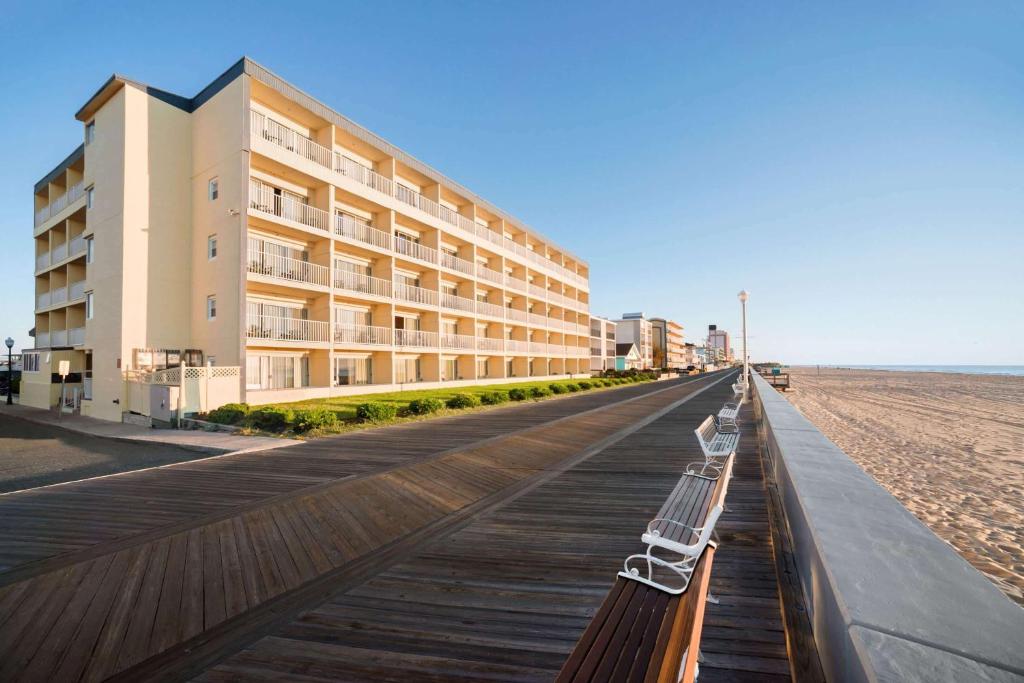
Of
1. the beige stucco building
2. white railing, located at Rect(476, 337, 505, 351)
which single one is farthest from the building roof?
white railing, located at Rect(476, 337, 505, 351)

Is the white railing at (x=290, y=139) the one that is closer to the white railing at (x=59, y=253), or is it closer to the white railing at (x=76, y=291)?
the white railing at (x=76, y=291)

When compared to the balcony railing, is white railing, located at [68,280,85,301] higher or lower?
lower

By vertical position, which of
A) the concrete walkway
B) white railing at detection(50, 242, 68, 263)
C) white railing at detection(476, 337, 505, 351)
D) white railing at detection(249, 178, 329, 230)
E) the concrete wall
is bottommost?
the concrete walkway

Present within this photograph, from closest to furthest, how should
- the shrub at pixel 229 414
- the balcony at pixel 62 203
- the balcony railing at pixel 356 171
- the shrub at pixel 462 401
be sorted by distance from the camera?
the shrub at pixel 229 414, the shrub at pixel 462 401, the balcony railing at pixel 356 171, the balcony at pixel 62 203

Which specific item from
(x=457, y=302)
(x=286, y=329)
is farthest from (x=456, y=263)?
(x=286, y=329)

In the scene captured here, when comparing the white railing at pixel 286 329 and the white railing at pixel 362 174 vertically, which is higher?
the white railing at pixel 362 174

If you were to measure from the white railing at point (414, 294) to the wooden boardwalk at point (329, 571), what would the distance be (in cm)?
1749

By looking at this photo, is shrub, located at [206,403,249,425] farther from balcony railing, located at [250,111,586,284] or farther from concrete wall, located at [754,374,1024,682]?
concrete wall, located at [754,374,1024,682]

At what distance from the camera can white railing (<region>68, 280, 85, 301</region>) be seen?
888 inches

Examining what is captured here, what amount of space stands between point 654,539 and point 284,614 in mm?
3222

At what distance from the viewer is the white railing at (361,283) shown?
22.1 metres

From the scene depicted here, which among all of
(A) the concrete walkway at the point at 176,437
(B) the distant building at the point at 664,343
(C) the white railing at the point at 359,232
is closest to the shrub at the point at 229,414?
(A) the concrete walkway at the point at 176,437

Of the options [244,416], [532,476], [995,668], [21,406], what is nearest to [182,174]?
[244,416]

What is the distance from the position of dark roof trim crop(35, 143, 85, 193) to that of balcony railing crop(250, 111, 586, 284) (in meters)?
12.2
